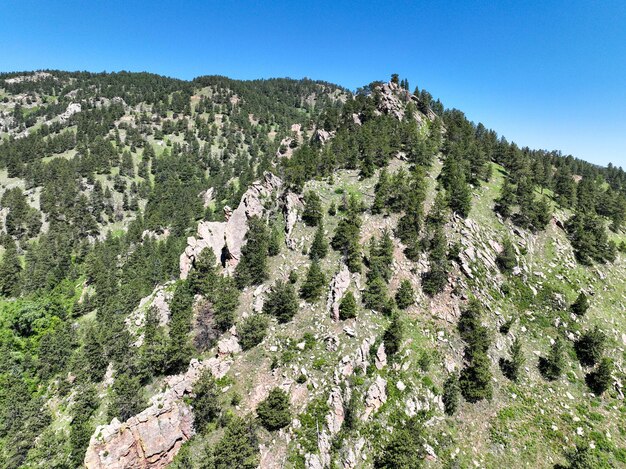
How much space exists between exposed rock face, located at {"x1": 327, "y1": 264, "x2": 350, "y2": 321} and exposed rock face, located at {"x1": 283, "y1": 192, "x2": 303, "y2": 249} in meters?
16.1

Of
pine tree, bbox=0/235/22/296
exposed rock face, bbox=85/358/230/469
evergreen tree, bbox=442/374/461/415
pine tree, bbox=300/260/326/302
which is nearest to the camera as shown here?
exposed rock face, bbox=85/358/230/469

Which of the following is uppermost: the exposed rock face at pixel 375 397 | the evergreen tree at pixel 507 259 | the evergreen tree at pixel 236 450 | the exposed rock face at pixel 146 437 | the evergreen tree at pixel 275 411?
the evergreen tree at pixel 507 259

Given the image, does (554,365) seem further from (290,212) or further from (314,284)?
(290,212)

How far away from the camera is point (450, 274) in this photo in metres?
66.2

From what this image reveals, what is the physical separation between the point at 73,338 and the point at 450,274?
10356cm

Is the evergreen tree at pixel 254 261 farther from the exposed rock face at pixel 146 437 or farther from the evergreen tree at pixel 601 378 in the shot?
the evergreen tree at pixel 601 378

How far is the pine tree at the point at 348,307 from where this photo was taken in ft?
189

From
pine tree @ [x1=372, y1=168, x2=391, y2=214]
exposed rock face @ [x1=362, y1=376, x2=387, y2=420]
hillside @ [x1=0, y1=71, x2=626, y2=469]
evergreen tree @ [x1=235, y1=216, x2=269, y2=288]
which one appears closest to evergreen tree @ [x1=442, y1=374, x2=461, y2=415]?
hillside @ [x1=0, y1=71, x2=626, y2=469]

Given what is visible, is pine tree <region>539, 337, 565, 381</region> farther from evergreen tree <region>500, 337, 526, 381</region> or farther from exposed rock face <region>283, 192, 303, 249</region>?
exposed rock face <region>283, 192, 303, 249</region>

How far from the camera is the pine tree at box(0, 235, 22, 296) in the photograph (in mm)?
106750

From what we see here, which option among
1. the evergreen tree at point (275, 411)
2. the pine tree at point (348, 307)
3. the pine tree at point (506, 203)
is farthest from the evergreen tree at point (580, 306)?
the evergreen tree at point (275, 411)

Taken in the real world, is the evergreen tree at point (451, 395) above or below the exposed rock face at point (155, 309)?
above

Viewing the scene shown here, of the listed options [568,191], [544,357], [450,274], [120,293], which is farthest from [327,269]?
[568,191]

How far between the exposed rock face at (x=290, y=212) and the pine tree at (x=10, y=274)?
106 metres
